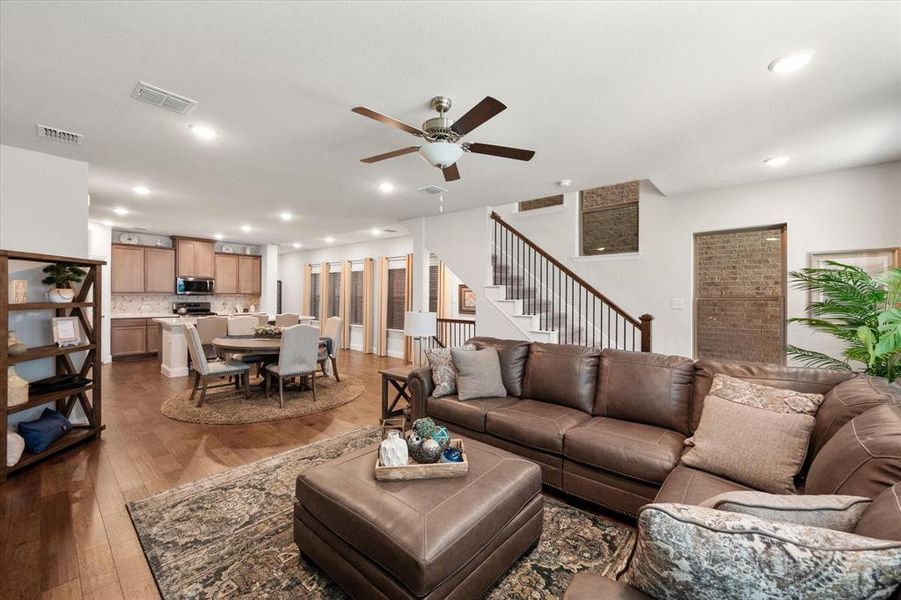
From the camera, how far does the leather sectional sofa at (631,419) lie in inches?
57.4

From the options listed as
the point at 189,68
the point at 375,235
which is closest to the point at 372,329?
the point at 375,235

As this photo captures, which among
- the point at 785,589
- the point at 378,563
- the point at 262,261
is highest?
the point at 262,261

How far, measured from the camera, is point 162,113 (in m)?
2.67

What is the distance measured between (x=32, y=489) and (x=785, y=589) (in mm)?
3958

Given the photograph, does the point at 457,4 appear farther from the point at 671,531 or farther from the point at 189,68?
the point at 671,531

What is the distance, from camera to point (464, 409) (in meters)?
3.00

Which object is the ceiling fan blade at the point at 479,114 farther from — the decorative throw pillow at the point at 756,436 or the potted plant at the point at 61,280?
the potted plant at the point at 61,280

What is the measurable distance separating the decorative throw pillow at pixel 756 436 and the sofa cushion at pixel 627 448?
0.41 ft

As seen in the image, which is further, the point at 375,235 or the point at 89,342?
the point at 375,235

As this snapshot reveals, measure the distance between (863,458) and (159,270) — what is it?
974cm

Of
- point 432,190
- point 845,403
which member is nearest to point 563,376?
point 845,403

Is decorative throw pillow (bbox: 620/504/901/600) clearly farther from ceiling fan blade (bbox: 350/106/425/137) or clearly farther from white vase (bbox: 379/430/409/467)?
ceiling fan blade (bbox: 350/106/425/137)

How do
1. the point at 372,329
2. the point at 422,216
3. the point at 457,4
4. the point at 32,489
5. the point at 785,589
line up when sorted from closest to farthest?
1. the point at 785,589
2. the point at 457,4
3. the point at 32,489
4. the point at 422,216
5. the point at 372,329

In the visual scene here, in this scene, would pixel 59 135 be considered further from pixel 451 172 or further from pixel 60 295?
pixel 451 172
